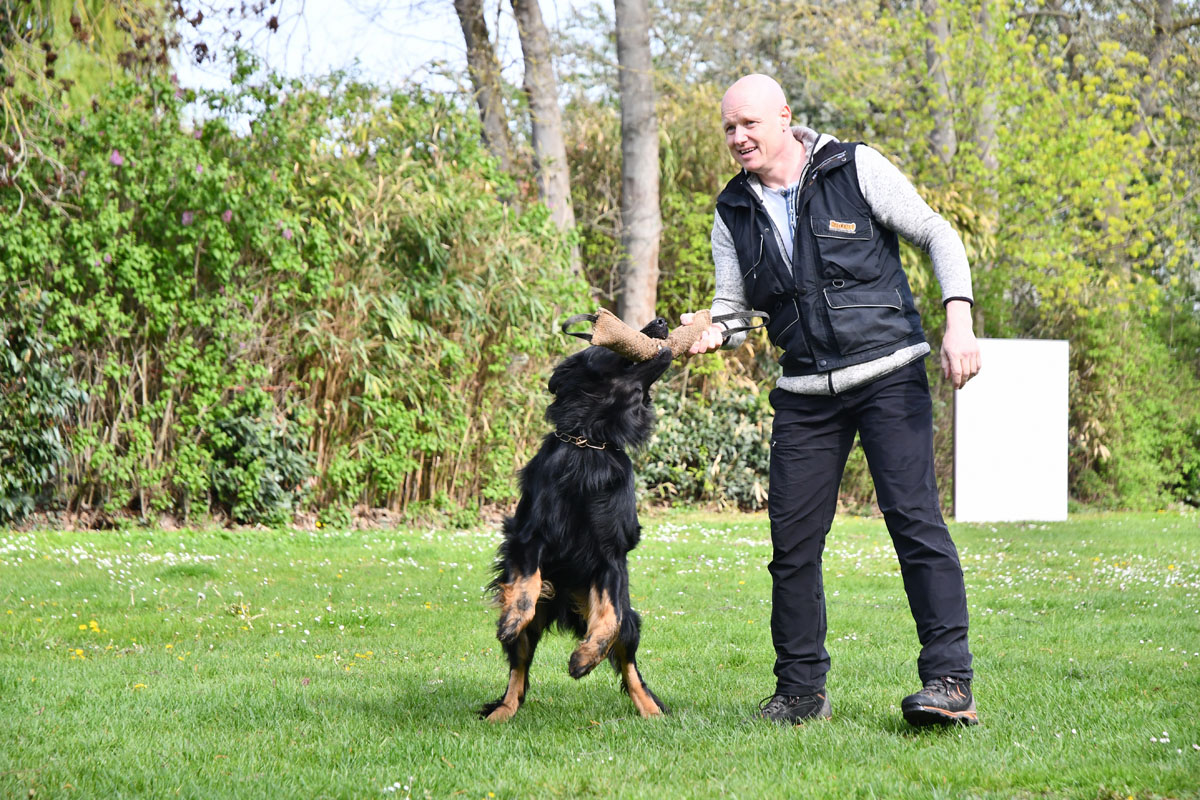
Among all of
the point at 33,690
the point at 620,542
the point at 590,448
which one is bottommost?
the point at 33,690

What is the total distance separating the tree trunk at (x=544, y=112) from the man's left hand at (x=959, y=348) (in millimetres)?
8843

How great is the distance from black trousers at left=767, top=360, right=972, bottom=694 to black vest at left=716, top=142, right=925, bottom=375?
0.44ft

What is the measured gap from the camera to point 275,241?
348 inches

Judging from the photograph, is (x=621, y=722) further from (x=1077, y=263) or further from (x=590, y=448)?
(x=1077, y=263)

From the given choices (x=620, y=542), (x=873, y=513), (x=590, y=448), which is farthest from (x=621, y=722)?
(x=873, y=513)

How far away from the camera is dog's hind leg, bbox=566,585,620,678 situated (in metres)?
3.42

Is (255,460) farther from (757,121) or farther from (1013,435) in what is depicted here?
(1013,435)

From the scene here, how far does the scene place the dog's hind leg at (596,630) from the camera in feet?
11.2

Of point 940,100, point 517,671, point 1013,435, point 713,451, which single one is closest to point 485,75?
point 713,451

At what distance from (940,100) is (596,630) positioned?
36.5ft

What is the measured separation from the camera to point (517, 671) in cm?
379

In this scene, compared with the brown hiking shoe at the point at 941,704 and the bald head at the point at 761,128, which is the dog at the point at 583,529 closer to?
the bald head at the point at 761,128

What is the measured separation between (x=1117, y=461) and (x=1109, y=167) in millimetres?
3335

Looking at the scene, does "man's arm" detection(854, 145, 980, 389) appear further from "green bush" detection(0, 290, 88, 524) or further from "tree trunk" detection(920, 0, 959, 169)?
"tree trunk" detection(920, 0, 959, 169)
